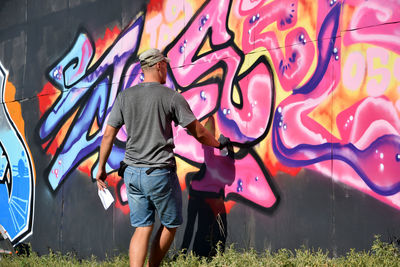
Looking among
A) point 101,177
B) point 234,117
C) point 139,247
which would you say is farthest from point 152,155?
point 234,117

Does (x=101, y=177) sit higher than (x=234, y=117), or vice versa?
(x=234, y=117)

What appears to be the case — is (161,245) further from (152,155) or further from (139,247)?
(152,155)

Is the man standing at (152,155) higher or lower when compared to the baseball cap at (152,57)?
lower

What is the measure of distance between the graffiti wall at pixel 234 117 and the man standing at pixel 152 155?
2.48ft

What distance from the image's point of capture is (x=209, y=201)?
5.52m

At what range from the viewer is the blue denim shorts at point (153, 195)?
461 cm

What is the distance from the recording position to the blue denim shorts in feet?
15.1

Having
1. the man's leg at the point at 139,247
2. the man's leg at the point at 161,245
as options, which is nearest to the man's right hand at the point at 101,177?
the man's leg at the point at 139,247

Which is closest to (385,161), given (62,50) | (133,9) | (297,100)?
(297,100)

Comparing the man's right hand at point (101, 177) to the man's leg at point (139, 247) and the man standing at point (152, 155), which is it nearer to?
the man standing at point (152, 155)

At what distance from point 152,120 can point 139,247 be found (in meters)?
1.02

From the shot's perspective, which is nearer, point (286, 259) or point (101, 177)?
point (286, 259)

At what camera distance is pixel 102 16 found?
22.0 ft

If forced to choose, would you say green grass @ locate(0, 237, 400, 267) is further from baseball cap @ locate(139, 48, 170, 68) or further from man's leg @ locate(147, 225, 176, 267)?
baseball cap @ locate(139, 48, 170, 68)
